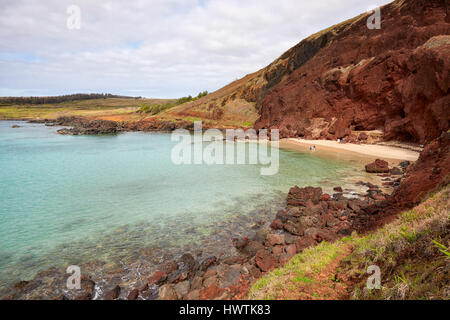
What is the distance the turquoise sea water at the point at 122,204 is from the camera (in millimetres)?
10508

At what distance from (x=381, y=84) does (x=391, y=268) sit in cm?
3725

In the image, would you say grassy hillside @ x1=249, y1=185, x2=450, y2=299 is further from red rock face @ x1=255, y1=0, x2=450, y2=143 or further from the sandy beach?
red rock face @ x1=255, y1=0, x2=450, y2=143

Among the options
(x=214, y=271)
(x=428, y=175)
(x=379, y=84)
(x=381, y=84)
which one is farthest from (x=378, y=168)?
(x=379, y=84)

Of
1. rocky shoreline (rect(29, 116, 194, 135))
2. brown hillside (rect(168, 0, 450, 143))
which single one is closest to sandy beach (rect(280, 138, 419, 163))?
brown hillside (rect(168, 0, 450, 143))

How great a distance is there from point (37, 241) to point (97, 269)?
4457 mm

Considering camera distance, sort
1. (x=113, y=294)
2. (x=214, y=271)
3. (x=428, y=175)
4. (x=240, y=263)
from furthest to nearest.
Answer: (x=428, y=175) < (x=240, y=263) < (x=214, y=271) < (x=113, y=294)

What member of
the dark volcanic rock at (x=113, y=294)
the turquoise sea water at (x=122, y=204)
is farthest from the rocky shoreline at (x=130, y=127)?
the dark volcanic rock at (x=113, y=294)

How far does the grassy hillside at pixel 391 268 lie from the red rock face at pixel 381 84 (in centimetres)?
2410

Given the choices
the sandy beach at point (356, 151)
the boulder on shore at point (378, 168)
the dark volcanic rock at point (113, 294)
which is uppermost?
the sandy beach at point (356, 151)

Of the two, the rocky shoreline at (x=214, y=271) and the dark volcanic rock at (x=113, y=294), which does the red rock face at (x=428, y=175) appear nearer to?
the rocky shoreline at (x=214, y=271)

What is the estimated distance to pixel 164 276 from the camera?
327 inches

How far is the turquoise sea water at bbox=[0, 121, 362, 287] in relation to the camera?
1051cm

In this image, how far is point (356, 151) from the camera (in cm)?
3153

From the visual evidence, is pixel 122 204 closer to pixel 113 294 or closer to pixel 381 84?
pixel 113 294
